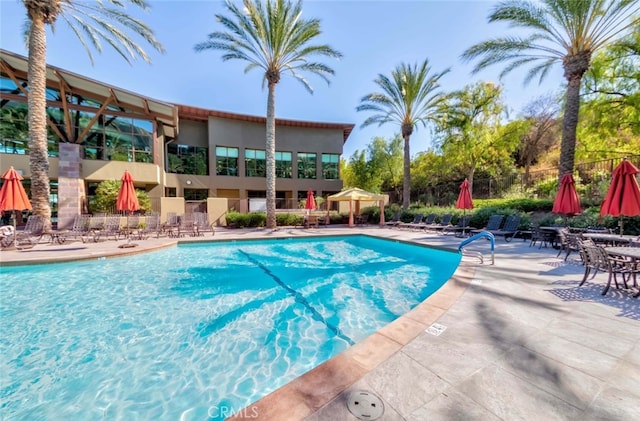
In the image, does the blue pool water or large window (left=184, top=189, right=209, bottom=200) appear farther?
large window (left=184, top=189, right=209, bottom=200)

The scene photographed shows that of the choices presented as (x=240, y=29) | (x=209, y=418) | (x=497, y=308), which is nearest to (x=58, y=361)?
(x=209, y=418)

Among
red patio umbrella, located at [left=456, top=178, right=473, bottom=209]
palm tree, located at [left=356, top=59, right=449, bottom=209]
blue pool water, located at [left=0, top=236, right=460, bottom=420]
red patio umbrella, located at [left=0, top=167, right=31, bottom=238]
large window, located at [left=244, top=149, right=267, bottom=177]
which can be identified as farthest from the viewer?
large window, located at [left=244, top=149, right=267, bottom=177]

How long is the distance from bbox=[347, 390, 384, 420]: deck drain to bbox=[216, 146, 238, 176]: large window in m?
24.0

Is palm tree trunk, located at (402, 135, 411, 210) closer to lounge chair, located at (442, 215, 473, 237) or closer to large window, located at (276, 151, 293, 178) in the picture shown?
lounge chair, located at (442, 215, 473, 237)

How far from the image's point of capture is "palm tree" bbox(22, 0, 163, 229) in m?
10.7

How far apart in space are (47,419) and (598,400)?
5053 mm

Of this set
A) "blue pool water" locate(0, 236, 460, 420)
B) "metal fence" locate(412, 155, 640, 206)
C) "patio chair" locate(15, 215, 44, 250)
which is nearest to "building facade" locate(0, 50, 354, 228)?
"patio chair" locate(15, 215, 44, 250)

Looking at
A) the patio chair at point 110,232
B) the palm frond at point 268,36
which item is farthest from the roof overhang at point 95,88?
the patio chair at point 110,232

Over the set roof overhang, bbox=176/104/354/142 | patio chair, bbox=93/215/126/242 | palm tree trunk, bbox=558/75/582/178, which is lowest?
patio chair, bbox=93/215/126/242

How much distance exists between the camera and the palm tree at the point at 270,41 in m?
13.7

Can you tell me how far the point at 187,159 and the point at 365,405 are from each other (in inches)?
983

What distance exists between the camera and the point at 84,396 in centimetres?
296

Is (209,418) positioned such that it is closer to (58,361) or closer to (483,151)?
(58,361)

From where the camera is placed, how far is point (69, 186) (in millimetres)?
14055
